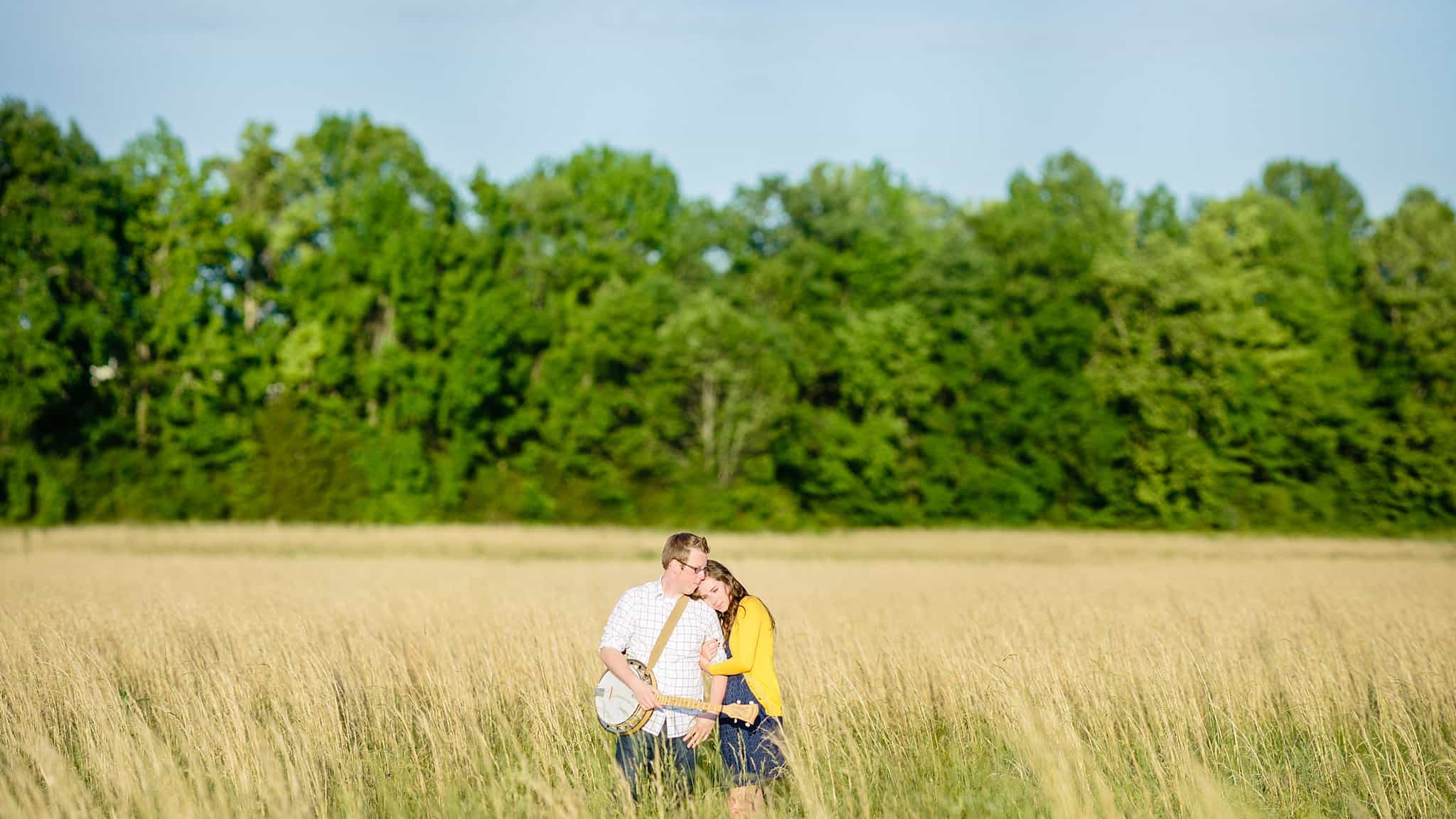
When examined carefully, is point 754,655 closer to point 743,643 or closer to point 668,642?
point 743,643

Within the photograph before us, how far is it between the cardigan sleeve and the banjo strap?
11.3 inches

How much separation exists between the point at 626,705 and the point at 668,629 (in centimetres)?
44

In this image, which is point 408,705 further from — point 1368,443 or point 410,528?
point 1368,443

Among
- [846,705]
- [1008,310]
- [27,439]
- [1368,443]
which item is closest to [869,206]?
[1008,310]

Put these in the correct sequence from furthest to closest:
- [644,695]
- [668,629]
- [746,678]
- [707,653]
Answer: [746,678] < [707,653] < [668,629] < [644,695]

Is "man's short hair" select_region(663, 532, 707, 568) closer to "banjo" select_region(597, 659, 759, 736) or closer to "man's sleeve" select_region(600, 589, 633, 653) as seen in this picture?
"man's sleeve" select_region(600, 589, 633, 653)

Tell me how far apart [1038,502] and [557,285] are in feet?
71.0

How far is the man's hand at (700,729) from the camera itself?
5566 millimetres

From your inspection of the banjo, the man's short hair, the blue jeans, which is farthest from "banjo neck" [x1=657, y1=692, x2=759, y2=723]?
the man's short hair

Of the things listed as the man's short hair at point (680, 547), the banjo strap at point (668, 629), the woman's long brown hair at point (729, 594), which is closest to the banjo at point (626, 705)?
the banjo strap at point (668, 629)

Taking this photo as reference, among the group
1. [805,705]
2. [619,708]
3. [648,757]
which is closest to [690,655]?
[619,708]

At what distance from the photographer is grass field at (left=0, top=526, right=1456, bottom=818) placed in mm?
6095

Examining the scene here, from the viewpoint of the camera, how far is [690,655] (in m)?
5.63

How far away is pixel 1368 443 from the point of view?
45.6 metres
